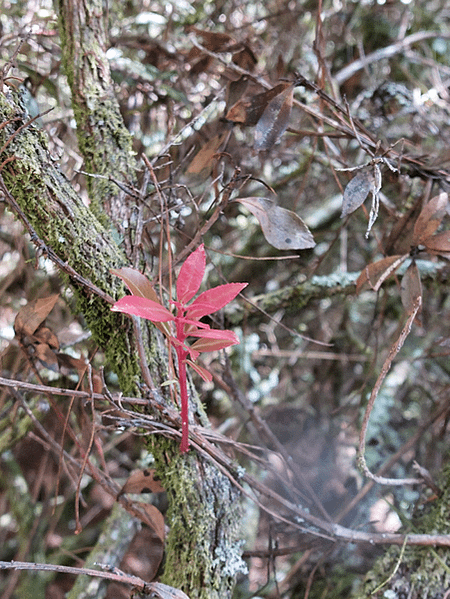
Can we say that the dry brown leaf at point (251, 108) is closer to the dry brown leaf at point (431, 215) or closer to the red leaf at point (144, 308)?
the dry brown leaf at point (431, 215)

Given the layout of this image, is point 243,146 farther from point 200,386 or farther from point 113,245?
point 200,386

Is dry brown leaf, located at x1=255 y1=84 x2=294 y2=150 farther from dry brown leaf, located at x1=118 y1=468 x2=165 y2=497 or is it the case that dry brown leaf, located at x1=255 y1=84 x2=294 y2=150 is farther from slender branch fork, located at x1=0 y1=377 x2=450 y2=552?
dry brown leaf, located at x1=118 y1=468 x2=165 y2=497

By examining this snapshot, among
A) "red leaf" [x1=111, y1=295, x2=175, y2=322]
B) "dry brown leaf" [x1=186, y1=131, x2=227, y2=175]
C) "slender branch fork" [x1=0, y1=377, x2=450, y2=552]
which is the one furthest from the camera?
"dry brown leaf" [x1=186, y1=131, x2=227, y2=175]

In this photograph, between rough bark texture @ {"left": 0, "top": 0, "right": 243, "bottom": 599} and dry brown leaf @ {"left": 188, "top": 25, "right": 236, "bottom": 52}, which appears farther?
dry brown leaf @ {"left": 188, "top": 25, "right": 236, "bottom": 52}

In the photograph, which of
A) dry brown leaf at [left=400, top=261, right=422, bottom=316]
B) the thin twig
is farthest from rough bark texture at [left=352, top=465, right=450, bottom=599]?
dry brown leaf at [left=400, top=261, right=422, bottom=316]

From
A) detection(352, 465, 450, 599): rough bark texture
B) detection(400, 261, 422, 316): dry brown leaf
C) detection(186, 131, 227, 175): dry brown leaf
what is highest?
detection(186, 131, 227, 175): dry brown leaf

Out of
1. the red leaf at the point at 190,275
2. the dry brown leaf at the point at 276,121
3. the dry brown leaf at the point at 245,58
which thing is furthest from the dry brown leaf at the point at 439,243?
the dry brown leaf at the point at 245,58

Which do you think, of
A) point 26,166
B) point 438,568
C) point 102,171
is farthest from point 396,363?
point 26,166
